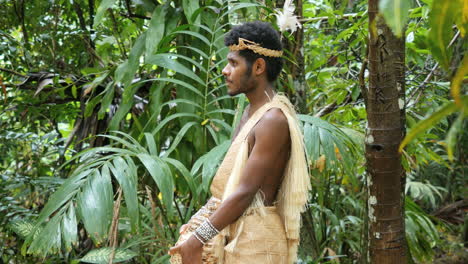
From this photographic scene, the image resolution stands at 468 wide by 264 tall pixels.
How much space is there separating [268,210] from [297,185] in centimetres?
13

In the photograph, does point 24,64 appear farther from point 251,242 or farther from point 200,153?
point 251,242

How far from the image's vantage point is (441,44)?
2.15ft

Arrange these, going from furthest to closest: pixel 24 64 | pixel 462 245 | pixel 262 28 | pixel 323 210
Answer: pixel 462 245, pixel 24 64, pixel 323 210, pixel 262 28

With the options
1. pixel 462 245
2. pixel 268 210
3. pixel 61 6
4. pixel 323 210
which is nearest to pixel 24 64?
pixel 61 6

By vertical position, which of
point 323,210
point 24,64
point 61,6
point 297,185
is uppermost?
point 61,6

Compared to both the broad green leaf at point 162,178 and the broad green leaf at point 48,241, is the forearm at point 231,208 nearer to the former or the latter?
the broad green leaf at point 162,178

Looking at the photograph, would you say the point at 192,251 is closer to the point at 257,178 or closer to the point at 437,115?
the point at 257,178

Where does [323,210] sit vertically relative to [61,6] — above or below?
below

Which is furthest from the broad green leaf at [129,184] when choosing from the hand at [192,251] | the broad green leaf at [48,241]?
the hand at [192,251]

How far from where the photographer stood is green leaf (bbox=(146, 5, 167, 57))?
2.91m

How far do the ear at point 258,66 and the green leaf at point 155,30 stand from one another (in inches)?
42.1

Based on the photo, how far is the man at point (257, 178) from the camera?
5.91 ft

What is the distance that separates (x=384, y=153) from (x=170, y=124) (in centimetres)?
159

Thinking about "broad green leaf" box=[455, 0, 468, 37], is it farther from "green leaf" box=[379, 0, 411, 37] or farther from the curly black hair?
the curly black hair
